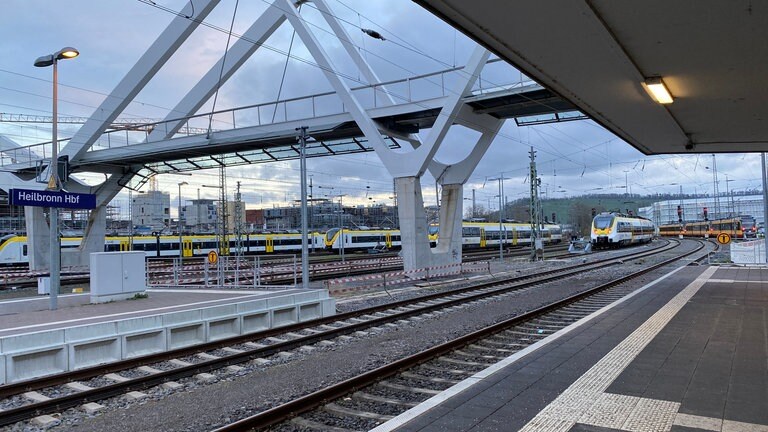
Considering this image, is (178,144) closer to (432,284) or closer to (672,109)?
(432,284)

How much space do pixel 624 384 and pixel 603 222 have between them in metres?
50.7

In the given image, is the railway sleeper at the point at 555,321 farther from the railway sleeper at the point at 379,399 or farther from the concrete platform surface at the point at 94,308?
the concrete platform surface at the point at 94,308

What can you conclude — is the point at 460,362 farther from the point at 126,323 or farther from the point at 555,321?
the point at 126,323

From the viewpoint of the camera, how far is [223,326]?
11.8 metres

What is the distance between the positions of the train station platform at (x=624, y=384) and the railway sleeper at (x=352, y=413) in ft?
1.58

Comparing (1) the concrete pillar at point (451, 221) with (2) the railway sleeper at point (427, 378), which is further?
Answer: (1) the concrete pillar at point (451, 221)

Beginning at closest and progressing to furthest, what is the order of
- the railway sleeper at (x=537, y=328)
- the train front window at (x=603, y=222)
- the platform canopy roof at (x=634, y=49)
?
the platform canopy roof at (x=634, y=49), the railway sleeper at (x=537, y=328), the train front window at (x=603, y=222)

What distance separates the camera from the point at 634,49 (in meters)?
7.97

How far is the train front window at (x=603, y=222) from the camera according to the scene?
52406 millimetres

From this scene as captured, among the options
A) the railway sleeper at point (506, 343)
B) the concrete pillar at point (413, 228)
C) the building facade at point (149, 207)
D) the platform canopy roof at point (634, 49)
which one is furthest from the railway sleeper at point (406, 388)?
the building facade at point (149, 207)

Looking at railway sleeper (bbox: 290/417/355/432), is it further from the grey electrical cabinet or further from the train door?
the train door

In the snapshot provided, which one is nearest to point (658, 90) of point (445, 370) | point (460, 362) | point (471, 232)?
point (460, 362)

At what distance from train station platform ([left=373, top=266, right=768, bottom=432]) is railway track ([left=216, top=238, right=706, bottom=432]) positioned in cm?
58

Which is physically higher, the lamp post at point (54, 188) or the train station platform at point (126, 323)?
the lamp post at point (54, 188)
